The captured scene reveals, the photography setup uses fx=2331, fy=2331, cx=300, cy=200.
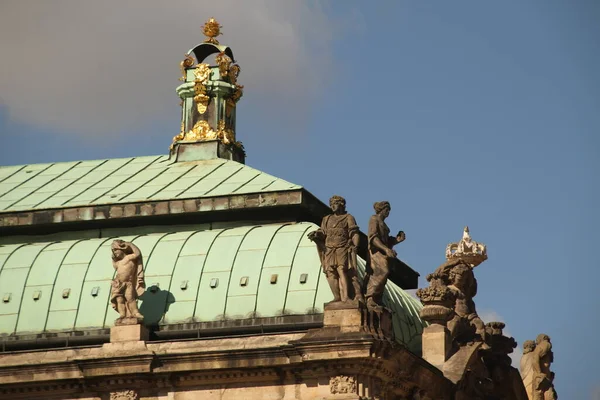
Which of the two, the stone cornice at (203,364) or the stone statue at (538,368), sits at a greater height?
the stone statue at (538,368)

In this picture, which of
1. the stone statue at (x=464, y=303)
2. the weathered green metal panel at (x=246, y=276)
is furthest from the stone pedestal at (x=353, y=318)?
the stone statue at (x=464, y=303)

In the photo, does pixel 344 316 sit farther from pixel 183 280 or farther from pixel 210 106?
pixel 210 106

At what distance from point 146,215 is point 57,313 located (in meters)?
4.51

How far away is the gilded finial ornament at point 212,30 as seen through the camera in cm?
8356

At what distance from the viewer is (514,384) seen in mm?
78625

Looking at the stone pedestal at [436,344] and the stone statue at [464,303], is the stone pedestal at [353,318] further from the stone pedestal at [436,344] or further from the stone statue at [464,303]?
the stone statue at [464,303]

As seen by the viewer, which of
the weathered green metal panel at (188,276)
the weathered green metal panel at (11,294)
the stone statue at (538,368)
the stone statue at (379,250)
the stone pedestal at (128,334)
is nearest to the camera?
the stone statue at (379,250)

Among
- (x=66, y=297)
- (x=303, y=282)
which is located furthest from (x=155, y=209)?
(x=303, y=282)

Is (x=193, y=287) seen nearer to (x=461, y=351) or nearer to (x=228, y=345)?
(x=228, y=345)

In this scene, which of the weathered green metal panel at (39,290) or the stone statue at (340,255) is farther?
the weathered green metal panel at (39,290)

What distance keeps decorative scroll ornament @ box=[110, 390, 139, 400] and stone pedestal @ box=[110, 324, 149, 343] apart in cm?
157

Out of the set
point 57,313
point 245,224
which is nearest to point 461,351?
point 245,224

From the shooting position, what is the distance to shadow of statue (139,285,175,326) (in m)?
72.6

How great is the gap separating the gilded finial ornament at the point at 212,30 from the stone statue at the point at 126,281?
44.9ft
